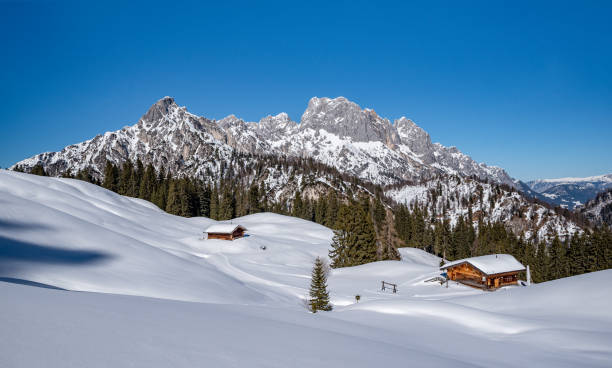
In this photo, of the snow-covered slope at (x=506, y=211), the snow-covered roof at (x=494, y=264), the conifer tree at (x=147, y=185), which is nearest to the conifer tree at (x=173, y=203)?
the conifer tree at (x=147, y=185)

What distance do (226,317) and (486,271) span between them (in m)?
37.0

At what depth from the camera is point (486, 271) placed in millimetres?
35438

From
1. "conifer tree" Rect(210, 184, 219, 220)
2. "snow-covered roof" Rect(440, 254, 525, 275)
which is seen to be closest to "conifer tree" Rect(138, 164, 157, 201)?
"conifer tree" Rect(210, 184, 219, 220)

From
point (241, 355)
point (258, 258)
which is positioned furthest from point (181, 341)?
point (258, 258)

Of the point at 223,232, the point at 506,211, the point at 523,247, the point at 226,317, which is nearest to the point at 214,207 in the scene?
the point at 223,232

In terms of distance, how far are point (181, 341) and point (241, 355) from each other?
790 mm

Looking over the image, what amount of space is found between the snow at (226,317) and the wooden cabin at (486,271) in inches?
193

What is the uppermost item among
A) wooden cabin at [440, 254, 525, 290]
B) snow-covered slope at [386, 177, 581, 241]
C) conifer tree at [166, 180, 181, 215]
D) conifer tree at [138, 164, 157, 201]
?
snow-covered slope at [386, 177, 581, 241]

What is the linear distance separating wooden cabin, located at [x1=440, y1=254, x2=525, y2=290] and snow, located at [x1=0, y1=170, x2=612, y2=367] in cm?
489

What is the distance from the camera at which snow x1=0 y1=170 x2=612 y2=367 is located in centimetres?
367

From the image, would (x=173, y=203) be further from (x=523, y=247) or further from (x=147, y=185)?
(x=523, y=247)

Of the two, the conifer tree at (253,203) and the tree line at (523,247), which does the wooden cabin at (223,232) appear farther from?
the tree line at (523,247)

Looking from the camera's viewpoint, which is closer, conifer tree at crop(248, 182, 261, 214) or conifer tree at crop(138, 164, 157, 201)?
conifer tree at crop(138, 164, 157, 201)

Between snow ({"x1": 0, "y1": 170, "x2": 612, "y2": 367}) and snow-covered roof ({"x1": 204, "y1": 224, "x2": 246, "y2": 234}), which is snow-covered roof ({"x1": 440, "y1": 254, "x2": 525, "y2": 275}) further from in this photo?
snow-covered roof ({"x1": 204, "y1": 224, "x2": 246, "y2": 234})
